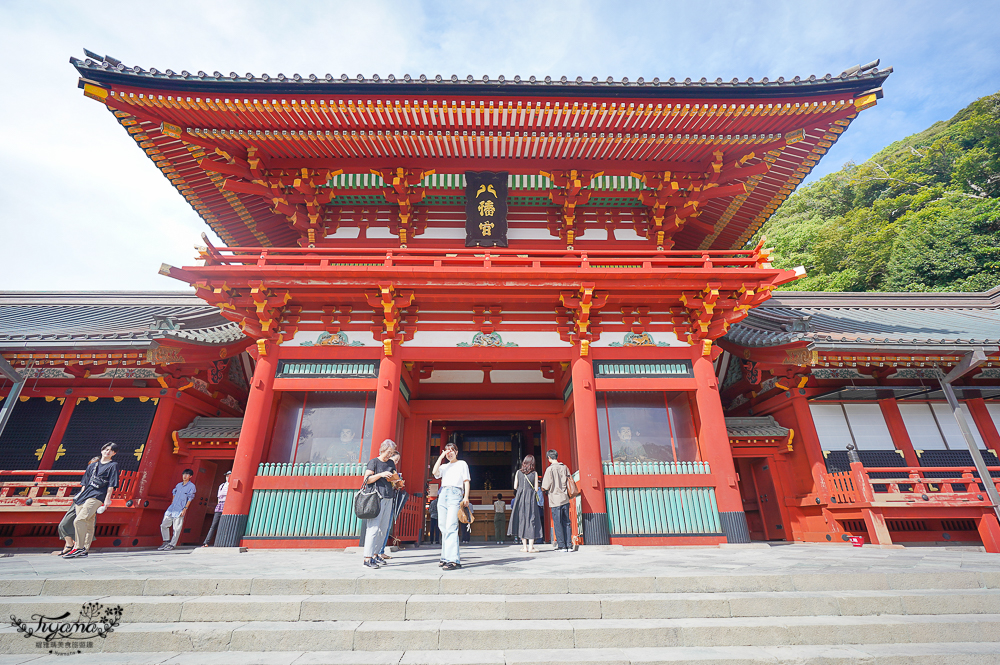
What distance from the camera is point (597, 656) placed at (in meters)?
3.52

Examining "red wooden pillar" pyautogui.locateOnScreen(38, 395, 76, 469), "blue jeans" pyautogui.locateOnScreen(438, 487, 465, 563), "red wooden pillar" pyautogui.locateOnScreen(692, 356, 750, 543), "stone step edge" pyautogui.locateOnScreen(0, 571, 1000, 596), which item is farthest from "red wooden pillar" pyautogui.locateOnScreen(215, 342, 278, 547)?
"red wooden pillar" pyautogui.locateOnScreen(692, 356, 750, 543)

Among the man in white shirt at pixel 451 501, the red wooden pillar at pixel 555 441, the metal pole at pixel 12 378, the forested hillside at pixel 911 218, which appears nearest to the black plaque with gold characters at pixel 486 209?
the red wooden pillar at pixel 555 441

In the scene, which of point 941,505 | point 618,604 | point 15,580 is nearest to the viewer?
point 618,604

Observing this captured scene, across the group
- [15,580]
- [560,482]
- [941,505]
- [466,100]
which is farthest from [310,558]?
[941,505]

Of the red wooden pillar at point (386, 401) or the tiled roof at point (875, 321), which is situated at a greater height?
the tiled roof at point (875, 321)

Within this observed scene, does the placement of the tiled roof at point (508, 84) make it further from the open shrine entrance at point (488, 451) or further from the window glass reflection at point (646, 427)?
the open shrine entrance at point (488, 451)

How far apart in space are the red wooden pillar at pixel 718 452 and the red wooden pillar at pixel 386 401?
6.21m

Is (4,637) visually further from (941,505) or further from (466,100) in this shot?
(941,505)

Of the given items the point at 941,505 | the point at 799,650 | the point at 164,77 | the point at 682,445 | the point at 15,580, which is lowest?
the point at 799,650

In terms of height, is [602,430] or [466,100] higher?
[466,100]

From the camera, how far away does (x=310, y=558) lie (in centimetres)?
688

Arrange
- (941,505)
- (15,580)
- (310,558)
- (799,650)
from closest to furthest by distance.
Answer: (799,650) → (15,580) → (310,558) → (941,505)

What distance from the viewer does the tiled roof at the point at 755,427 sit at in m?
11.3

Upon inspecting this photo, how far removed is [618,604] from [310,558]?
4926 mm
